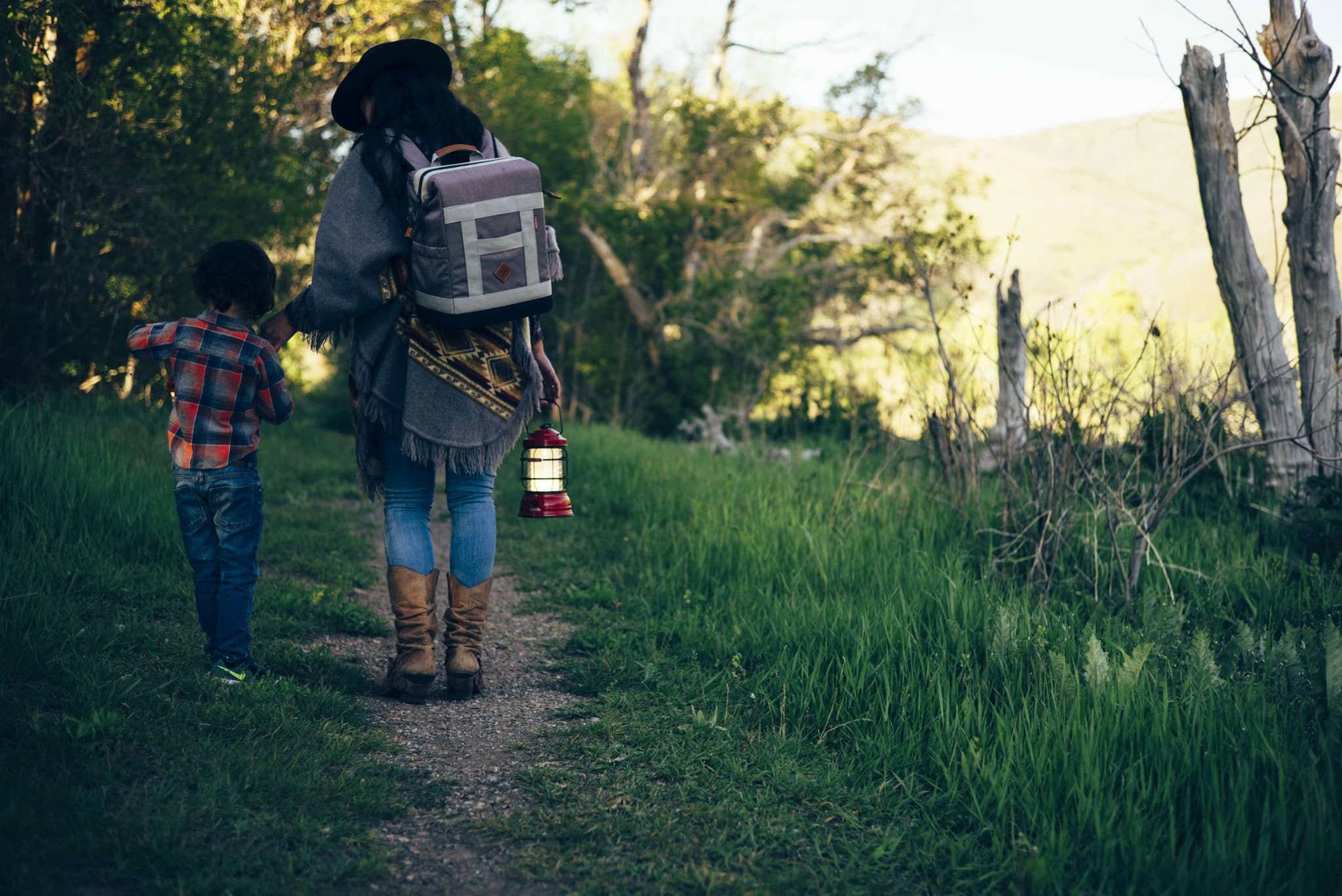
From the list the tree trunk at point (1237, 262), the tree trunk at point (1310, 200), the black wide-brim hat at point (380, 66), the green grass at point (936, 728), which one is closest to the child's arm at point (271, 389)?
the black wide-brim hat at point (380, 66)

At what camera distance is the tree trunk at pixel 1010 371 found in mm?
3938

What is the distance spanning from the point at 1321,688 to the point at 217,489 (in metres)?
3.15

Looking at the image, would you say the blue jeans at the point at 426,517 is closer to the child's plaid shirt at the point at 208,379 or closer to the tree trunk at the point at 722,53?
the child's plaid shirt at the point at 208,379

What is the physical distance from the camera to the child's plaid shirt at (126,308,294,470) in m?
2.71

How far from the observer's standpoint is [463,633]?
118 inches

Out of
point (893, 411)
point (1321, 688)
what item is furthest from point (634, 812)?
point (893, 411)

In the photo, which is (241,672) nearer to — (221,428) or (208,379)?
(221,428)

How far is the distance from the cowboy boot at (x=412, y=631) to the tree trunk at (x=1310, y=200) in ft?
13.4

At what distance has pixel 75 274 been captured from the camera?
5.87 meters

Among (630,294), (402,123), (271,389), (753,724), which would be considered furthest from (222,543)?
(630,294)

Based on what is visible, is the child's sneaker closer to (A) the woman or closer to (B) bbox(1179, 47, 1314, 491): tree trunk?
(A) the woman

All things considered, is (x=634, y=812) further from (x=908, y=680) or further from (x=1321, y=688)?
(x=1321, y=688)

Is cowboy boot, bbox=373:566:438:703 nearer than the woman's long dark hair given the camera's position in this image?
No

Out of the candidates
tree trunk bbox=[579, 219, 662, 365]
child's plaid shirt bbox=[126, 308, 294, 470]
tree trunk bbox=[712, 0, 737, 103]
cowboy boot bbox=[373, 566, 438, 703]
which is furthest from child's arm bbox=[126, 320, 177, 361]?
tree trunk bbox=[712, 0, 737, 103]
